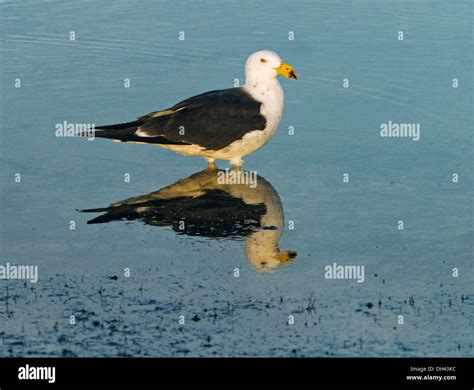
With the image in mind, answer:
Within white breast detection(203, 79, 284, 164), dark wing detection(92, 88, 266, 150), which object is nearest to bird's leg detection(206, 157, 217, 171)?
white breast detection(203, 79, 284, 164)

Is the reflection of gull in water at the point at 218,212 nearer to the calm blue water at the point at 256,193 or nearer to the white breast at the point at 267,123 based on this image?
the calm blue water at the point at 256,193

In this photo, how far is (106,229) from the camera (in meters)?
11.7

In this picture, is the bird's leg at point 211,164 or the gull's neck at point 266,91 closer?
the gull's neck at point 266,91

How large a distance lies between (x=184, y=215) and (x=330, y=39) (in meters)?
6.60

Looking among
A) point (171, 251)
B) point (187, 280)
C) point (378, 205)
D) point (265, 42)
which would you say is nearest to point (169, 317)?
point (187, 280)

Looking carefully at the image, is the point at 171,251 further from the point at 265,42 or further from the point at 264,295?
the point at 265,42

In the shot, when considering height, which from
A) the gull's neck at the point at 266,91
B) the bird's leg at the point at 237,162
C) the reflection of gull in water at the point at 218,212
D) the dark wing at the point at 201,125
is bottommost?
the reflection of gull in water at the point at 218,212

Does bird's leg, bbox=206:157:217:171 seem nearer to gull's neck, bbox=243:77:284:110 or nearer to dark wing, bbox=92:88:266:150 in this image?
dark wing, bbox=92:88:266:150

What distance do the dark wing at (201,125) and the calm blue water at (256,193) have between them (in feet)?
1.46

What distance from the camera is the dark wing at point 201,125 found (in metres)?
13.3

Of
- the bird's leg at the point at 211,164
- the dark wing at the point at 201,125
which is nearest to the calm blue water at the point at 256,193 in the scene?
the bird's leg at the point at 211,164

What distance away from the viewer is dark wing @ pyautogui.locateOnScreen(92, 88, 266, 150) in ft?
43.6

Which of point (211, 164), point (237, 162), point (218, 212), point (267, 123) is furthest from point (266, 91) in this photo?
point (218, 212)
